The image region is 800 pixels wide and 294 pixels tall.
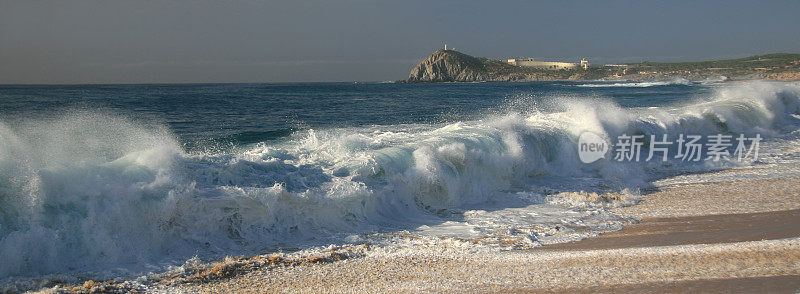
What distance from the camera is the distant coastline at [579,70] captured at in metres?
76.9

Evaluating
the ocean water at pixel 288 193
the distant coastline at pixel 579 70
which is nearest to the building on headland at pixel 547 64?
the distant coastline at pixel 579 70

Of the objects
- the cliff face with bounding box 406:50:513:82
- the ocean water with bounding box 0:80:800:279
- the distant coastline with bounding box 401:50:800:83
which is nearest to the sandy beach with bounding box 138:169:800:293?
the ocean water with bounding box 0:80:800:279

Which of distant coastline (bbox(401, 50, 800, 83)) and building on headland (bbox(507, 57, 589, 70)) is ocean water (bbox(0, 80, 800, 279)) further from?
building on headland (bbox(507, 57, 589, 70))

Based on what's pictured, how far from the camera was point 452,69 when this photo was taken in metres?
120

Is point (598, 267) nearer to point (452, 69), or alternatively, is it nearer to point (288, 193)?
point (288, 193)

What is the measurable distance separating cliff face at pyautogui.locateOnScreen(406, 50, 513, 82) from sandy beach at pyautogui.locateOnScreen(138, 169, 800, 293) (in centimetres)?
11177

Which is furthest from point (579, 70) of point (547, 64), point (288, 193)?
point (288, 193)

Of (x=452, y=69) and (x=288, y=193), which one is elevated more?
(x=452, y=69)

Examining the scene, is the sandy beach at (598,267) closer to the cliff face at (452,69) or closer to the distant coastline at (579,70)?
the distant coastline at (579,70)

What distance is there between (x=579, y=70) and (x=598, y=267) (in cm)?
12326

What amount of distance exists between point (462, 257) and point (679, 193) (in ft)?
17.8

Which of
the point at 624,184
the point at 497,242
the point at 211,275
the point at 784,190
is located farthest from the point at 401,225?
the point at 784,190

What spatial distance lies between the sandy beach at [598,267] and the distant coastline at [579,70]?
76.7 meters

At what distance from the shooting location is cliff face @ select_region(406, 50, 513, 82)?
386ft
